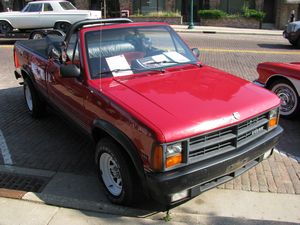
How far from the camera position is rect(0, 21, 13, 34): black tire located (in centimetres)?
1684

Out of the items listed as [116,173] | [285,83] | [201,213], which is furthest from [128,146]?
[285,83]

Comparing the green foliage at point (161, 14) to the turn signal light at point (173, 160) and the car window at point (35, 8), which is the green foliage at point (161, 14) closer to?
the car window at point (35, 8)

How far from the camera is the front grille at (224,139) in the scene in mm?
3408

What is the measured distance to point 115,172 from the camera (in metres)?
4.00

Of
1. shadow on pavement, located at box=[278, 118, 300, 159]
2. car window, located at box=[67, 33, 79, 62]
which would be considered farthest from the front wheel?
shadow on pavement, located at box=[278, 118, 300, 159]

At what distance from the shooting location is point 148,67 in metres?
4.58

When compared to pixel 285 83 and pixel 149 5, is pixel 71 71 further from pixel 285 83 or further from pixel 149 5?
pixel 149 5

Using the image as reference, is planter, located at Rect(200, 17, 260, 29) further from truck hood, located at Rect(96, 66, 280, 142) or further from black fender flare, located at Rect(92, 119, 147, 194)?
black fender flare, located at Rect(92, 119, 147, 194)

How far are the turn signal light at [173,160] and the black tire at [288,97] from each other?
3601mm

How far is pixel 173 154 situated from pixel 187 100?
2.21 ft

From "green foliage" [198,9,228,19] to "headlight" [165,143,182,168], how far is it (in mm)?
25136

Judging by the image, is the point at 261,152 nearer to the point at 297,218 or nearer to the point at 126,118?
the point at 297,218

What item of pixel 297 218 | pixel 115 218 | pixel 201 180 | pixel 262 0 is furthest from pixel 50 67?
pixel 262 0

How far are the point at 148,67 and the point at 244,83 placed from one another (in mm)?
1169
